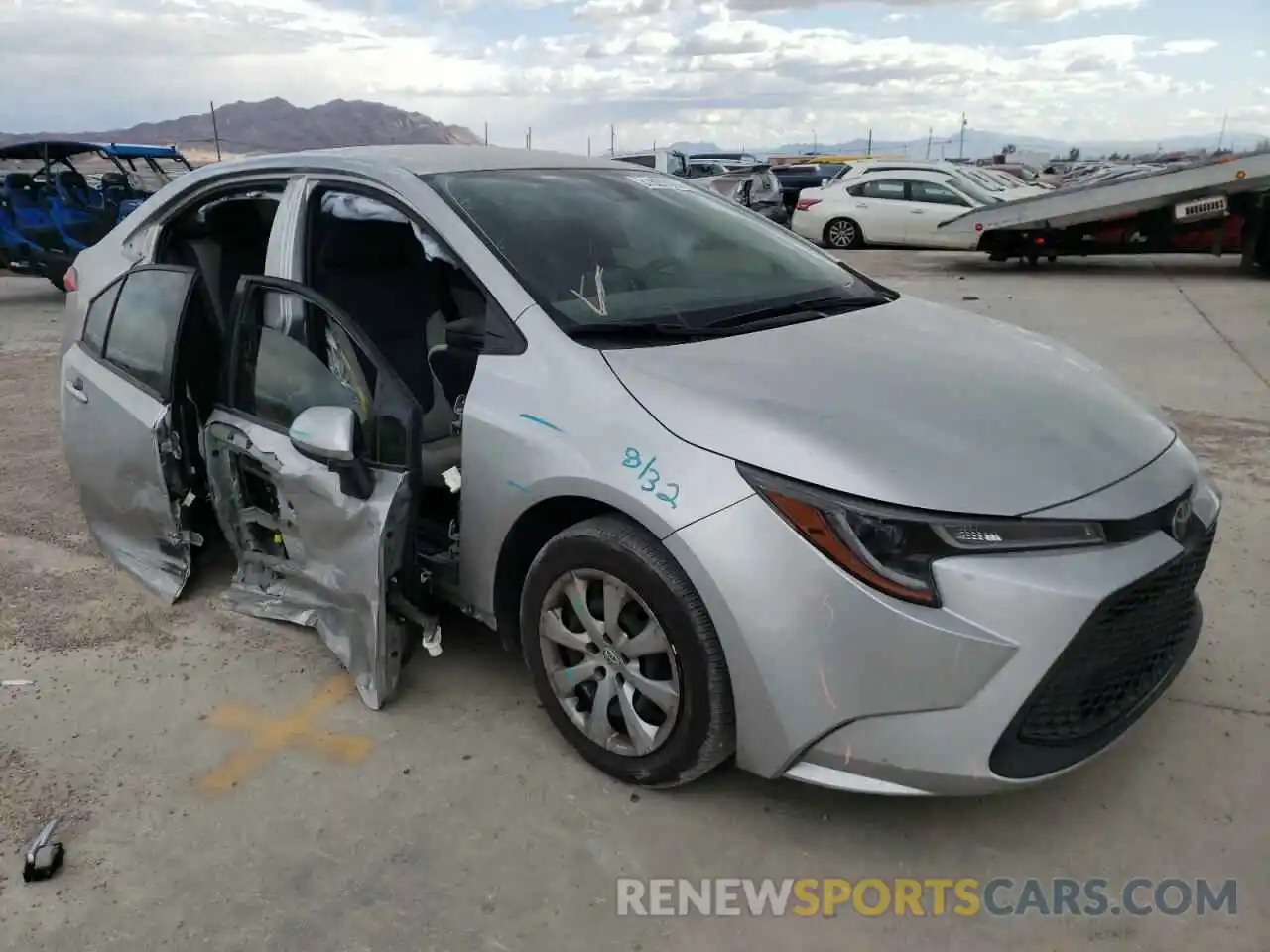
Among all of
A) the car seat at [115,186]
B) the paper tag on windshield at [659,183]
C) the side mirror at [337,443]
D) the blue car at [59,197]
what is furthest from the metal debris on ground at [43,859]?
the car seat at [115,186]

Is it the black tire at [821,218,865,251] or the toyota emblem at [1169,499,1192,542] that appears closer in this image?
the toyota emblem at [1169,499,1192,542]

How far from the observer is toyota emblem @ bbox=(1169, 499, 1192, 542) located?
7.90 feet

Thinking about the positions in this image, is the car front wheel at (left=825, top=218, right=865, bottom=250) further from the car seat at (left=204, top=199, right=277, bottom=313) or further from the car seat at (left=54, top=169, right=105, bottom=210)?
the car seat at (left=204, top=199, right=277, bottom=313)

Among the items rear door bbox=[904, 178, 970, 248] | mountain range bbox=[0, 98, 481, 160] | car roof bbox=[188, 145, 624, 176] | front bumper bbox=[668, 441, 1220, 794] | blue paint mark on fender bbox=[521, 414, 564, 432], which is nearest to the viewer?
front bumper bbox=[668, 441, 1220, 794]

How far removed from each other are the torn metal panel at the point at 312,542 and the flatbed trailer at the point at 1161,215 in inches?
482

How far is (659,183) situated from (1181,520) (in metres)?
2.21

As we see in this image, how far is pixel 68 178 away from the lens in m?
11.7

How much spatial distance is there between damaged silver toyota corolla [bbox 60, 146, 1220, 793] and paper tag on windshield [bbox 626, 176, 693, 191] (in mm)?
24

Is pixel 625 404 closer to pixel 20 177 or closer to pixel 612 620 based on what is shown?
pixel 612 620

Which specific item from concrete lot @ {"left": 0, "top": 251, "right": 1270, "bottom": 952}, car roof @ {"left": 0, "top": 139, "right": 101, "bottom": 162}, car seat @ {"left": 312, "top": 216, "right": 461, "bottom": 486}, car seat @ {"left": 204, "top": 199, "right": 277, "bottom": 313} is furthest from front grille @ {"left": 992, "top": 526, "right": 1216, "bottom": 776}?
car roof @ {"left": 0, "top": 139, "right": 101, "bottom": 162}

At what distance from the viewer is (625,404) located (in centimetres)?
246

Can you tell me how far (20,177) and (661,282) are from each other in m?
11.4

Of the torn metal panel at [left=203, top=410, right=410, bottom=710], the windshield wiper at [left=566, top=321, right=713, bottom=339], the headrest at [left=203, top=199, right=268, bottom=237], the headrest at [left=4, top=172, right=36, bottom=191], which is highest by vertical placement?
the headrest at [left=203, top=199, right=268, bottom=237]

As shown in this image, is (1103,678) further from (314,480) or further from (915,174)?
(915,174)
